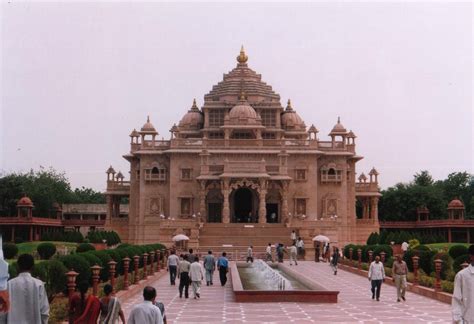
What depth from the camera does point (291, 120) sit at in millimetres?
61656

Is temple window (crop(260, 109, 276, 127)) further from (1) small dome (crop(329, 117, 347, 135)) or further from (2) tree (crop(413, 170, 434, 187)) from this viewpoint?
(2) tree (crop(413, 170, 434, 187))

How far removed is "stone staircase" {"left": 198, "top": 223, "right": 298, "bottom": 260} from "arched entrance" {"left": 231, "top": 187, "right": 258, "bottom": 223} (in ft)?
21.3

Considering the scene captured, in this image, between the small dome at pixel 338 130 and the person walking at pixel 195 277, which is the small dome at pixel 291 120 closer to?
the small dome at pixel 338 130

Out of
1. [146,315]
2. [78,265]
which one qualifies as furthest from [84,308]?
[78,265]

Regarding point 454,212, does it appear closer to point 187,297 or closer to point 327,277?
point 327,277

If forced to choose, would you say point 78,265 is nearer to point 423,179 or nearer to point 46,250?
point 46,250

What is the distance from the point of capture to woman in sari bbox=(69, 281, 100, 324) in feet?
32.1

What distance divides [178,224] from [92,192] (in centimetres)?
6276

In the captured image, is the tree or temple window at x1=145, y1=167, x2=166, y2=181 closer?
temple window at x1=145, y1=167, x2=166, y2=181

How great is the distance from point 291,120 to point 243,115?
22.0 feet

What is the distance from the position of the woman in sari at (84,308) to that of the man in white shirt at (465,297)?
14.6 feet

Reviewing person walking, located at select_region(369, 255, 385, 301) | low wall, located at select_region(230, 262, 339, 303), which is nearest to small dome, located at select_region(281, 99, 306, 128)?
person walking, located at select_region(369, 255, 385, 301)

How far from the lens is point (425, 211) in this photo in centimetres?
6706

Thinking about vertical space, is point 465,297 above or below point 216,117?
below
